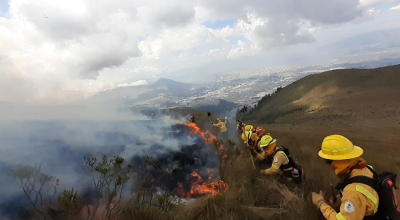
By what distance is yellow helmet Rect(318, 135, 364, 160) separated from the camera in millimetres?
3408

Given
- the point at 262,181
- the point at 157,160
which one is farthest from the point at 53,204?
the point at 262,181

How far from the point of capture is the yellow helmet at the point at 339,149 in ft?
11.2

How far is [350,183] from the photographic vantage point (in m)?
3.29

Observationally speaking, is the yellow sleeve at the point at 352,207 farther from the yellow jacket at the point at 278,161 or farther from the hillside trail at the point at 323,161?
the hillside trail at the point at 323,161

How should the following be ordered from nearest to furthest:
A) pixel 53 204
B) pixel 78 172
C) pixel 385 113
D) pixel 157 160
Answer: pixel 53 204 < pixel 78 172 < pixel 157 160 < pixel 385 113

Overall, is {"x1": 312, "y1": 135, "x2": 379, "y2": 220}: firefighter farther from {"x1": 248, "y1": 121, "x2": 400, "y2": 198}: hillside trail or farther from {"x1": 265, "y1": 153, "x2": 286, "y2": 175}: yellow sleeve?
{"x1": 248, "y1": 121, "x2": 400, "y2": 198}: hillside trail

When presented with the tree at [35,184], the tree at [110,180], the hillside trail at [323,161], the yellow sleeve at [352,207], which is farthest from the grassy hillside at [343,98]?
the tree at [35,184]

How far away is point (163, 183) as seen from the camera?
392 inches

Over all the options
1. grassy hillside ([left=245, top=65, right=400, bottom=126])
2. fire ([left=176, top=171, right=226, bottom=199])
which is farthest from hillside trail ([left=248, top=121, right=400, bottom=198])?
grassy hillside ([left=245, top=65, right=400, bottom=126])

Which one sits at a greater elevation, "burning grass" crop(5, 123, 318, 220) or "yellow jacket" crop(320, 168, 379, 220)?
"yellow jacket" crop(320, 168, 379, 220)

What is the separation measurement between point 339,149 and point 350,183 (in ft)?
1.60

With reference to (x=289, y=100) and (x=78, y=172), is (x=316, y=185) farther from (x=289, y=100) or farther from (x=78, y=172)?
(x=289, y=100)

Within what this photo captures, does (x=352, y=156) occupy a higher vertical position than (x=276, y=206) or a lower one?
higher

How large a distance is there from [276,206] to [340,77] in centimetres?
5357
